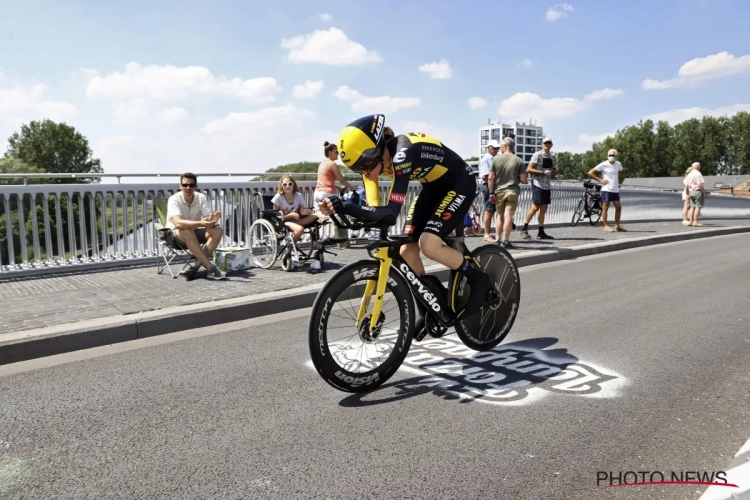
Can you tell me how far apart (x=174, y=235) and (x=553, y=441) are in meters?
6.24

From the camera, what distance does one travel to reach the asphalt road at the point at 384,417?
2.86m

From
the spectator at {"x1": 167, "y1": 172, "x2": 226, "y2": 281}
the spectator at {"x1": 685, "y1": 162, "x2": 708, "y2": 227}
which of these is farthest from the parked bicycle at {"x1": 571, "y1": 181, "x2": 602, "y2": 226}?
the spectator at {"x1": 167, "y1": 172, "x2": 226, "y2": 281}

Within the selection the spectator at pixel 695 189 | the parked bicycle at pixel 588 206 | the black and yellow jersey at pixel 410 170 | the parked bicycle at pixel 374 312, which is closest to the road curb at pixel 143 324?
the parked bicycle at pixel 374 312

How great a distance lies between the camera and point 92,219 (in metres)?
9.32

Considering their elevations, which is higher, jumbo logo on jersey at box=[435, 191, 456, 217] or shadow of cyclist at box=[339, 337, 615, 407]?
jumbo logo on jersey at box=[435, 191, 456, 217]

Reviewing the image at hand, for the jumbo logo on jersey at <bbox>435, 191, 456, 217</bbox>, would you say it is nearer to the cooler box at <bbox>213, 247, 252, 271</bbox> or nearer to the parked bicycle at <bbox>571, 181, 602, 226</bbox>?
the cooler box at <bbox>213, 247, 252, 271</bbox>

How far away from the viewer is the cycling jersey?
3.93 metres

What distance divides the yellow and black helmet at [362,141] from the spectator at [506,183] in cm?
780

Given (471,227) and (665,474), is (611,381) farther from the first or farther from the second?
(471,227)

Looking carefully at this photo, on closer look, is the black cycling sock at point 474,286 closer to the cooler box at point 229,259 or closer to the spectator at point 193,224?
the spectator at point 193,224

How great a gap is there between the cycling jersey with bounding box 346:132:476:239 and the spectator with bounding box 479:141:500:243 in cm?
729

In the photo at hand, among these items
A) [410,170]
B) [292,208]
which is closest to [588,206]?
[292,208]

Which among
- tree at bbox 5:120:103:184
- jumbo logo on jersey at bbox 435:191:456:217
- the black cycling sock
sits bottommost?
the black cycling sock

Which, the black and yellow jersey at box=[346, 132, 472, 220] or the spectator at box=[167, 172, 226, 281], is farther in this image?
the spectator at box=[167, 172, 226, 281]
